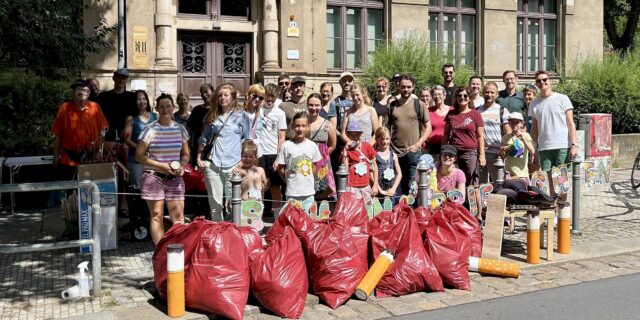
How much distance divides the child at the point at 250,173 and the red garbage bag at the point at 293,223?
1100 mm

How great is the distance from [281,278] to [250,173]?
2042 millimetres

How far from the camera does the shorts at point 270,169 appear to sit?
29.3 ft

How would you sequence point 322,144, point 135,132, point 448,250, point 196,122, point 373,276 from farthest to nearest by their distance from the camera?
point 196,122 < point 135,132 < point 322,144 < point 448,250 < point 373,276

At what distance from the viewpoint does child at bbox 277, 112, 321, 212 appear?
25.1 feet

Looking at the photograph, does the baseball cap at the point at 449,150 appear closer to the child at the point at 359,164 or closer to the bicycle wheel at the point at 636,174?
the child at the point at 359,164

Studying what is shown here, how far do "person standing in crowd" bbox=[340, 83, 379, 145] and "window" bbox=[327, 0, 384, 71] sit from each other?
29.1 ft

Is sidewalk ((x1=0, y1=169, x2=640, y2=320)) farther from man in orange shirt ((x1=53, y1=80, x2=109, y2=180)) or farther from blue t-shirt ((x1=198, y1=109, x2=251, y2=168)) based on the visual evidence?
blue t-shirt ((x1=198, y1=109, x2=251, y2=168))

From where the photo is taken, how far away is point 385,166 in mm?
Answer: 8469

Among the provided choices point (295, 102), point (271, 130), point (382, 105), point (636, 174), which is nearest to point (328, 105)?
point (295, 102)

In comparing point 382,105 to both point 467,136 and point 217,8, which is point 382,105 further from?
point 217,8

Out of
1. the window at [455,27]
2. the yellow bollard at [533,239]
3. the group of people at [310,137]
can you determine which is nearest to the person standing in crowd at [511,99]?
→ the group of people at [310,137]

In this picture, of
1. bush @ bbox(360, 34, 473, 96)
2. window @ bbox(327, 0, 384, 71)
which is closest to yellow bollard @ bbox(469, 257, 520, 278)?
bush @ bbox(360, 34, 473, 96)

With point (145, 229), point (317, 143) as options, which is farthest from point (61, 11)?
point (317, 143)

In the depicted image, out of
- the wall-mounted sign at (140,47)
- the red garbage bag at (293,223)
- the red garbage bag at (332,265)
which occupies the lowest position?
the red garbage bag at (332,265)
